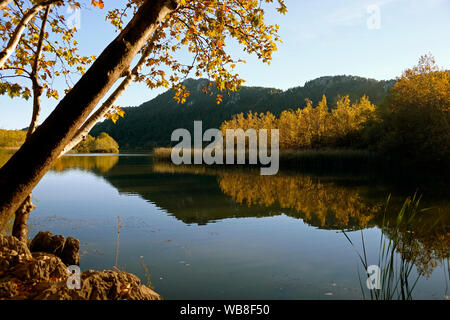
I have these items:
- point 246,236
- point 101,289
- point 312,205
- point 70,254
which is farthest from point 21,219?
point 312,205

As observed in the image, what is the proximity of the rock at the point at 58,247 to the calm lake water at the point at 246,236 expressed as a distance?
30 centimetres

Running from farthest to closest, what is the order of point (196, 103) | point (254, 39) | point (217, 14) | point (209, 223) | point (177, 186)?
point (196, 103), point (177, 186), point (209, 223), point (254, 39), point (217, 14)

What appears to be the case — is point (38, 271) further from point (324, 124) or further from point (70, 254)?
point (324, 124)

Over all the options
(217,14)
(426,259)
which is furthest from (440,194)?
(217,14)

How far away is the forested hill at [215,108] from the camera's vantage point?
137000 millimetres

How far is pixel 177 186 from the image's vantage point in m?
19.4

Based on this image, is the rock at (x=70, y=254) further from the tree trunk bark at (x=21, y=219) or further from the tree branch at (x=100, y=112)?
the tree branch at (x=100, y=112)

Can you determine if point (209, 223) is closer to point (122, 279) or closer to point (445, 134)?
point (122, 279)

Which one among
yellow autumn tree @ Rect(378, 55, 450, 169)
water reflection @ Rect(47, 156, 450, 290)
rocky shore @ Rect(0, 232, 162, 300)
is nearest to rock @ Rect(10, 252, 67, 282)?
rocky shore @ Rect(0, 232, 162, 300)

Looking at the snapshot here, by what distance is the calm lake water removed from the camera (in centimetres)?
571

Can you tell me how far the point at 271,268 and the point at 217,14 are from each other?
5251 mm

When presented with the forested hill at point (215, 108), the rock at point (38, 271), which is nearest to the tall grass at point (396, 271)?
the rock at point (38, 271)

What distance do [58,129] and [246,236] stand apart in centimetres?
716

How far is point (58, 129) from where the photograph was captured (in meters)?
2.83
